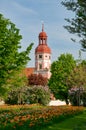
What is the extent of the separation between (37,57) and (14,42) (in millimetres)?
131789

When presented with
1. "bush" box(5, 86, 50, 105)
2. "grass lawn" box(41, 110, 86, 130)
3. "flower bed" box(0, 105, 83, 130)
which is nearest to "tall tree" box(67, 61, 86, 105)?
"bush" box(5, 86, 50, 105)

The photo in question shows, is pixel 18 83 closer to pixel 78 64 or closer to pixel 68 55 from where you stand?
pixel 78 64

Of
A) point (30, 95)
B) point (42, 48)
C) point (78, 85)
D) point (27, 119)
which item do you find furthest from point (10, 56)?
point (42, 48)

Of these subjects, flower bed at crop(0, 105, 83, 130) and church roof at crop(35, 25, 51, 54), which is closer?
flower bed at crop(0, 105, 83, 130)

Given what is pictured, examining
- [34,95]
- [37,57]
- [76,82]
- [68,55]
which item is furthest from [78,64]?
[37,57]

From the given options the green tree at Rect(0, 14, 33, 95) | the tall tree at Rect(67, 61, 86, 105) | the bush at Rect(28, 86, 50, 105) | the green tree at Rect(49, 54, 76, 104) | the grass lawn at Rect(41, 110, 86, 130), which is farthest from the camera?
the green tree at Rect(49, 54, 76, 104)

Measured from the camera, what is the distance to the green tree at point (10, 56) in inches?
1021

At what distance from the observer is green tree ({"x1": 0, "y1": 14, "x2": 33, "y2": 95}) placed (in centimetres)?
2592

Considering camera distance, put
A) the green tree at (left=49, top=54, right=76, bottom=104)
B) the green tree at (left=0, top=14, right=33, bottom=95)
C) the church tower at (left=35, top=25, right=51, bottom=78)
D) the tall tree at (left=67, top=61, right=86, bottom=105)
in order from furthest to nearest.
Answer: the church tower at (left=35, top=25, right=51, bottom=78)
the green tree at (left=49, top=54, right=76, bottom=104)
the tall tree at (left=67, top=61, right=86, bottom=105)
the green tree at (left=0, top=14, right=33, bottom=95)

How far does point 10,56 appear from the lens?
25969 millimetres

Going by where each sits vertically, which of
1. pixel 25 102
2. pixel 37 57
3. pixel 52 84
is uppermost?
pixel 37 57

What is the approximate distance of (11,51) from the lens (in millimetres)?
26078

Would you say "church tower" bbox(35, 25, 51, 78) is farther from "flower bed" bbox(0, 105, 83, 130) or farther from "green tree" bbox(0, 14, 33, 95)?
"flower bed" bbox(0, 105, 83, 130)

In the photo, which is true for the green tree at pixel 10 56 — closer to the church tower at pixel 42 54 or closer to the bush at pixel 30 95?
the bush at pixel 30 95
